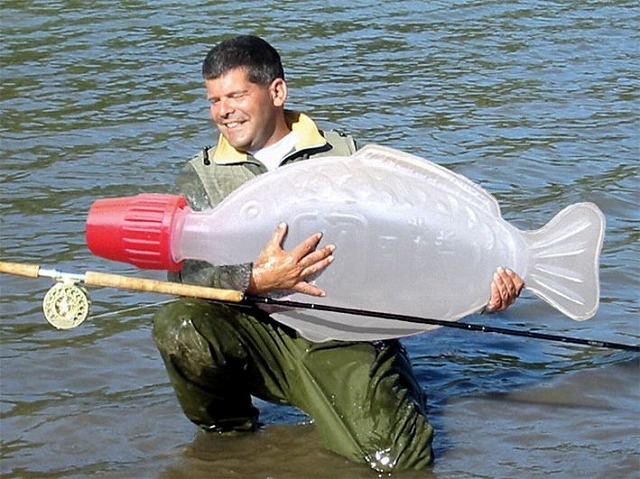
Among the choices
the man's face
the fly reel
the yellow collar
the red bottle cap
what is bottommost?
the fly reel

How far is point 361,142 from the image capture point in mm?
9281

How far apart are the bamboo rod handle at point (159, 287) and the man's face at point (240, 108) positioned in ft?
2.50

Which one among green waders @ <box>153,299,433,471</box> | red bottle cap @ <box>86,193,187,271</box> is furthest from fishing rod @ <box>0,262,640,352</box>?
green waders @ <box>153,299,433,471</box>

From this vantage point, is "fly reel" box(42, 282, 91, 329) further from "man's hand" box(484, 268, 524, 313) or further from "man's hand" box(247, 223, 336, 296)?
"man's hand" box(484, 268, 524, 313)

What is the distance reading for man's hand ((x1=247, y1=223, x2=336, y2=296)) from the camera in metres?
4.75

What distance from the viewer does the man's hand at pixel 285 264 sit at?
475 cm

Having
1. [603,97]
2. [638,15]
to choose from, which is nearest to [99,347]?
[603,97]

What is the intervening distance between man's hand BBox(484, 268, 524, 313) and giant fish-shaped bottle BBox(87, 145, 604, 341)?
0.12 ft

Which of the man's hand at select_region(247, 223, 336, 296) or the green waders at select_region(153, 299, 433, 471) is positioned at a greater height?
the man's hand at select_region(247, 223, 336, 296)

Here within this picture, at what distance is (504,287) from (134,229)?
4.12ft

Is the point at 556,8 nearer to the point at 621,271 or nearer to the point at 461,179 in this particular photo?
the point at 621,271

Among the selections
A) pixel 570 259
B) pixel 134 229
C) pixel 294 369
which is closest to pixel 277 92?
pixel 134 229

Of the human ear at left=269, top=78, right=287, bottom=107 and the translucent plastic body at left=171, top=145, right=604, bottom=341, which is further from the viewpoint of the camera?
the human ear at left=269, top=78, right=287, bottom=107

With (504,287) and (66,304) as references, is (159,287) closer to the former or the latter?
(66,304)
